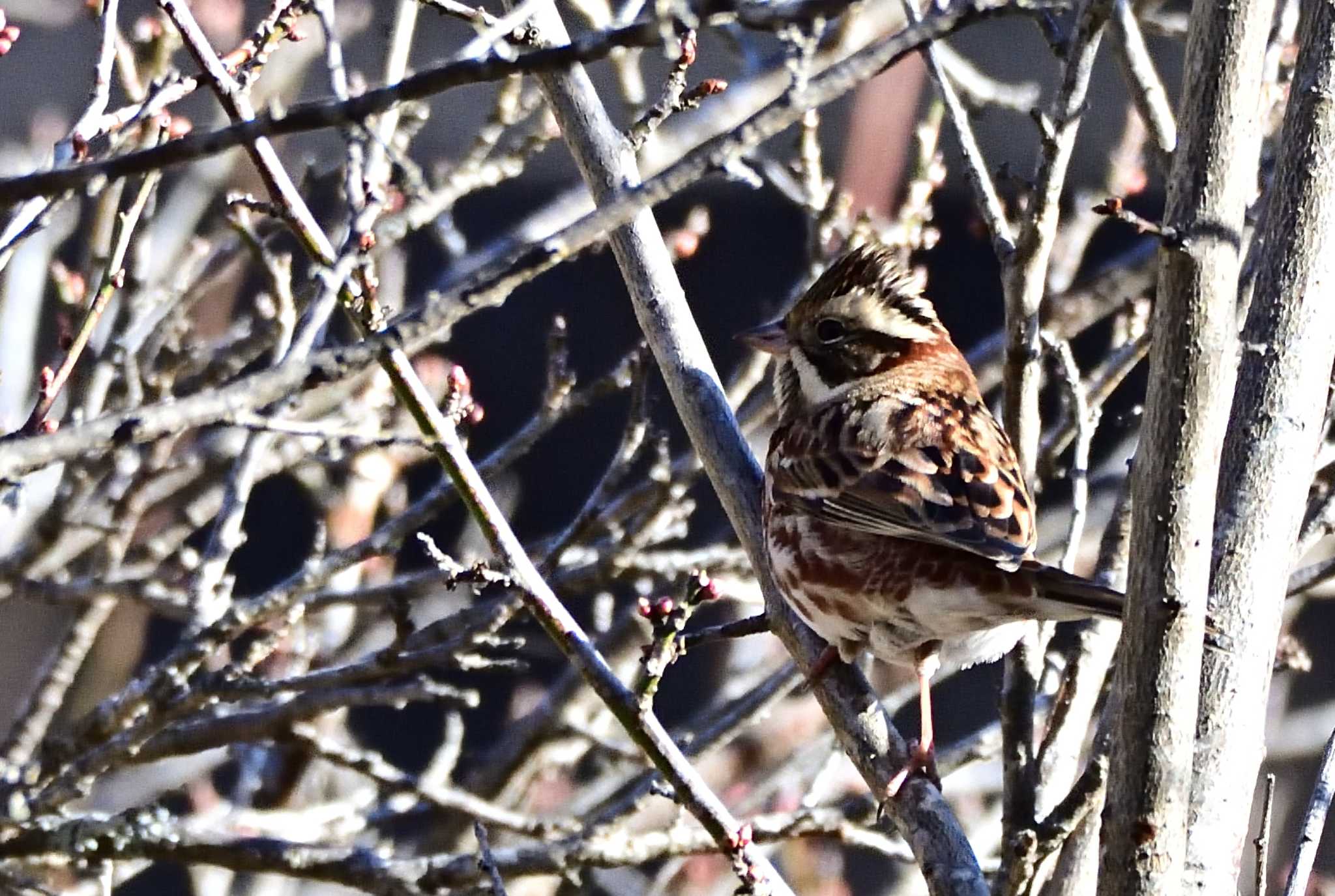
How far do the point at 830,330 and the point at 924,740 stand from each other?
143cm

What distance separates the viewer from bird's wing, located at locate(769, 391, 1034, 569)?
12.6 feet

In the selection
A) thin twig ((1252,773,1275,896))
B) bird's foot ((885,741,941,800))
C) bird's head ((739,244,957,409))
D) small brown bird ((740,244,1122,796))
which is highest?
bird's head ((739,244,957,409))

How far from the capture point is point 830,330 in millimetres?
4539

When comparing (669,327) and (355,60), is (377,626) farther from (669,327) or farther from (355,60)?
(355,60)

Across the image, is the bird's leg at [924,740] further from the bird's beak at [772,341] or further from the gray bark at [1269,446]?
the bird's beak at [772,341]

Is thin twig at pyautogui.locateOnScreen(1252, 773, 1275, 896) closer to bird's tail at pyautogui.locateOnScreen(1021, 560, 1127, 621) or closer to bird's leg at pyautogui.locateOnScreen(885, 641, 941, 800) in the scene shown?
bird's tail at pyautogui.locateOnScreen(1021, 560, 1127, 621)

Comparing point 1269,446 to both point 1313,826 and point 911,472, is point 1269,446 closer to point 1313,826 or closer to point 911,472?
point 1313,826

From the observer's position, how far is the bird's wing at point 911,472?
3.84 meters

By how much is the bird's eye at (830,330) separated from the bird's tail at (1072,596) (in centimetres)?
113

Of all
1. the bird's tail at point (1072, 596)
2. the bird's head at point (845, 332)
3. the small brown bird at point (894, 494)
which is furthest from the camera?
the bird's head at point (845, 332)

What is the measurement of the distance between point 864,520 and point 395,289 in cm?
250

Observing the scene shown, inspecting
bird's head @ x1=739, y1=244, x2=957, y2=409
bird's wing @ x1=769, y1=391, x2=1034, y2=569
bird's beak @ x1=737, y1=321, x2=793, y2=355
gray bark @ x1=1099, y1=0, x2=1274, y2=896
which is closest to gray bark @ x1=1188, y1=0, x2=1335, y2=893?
gray bark @ x1=1099, y1=0, x2=1274, y2=896

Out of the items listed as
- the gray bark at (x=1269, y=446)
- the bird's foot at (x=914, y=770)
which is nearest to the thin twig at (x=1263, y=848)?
the gray bark at (x=1269, y=446)

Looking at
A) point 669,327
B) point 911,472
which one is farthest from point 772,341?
point 669,327
